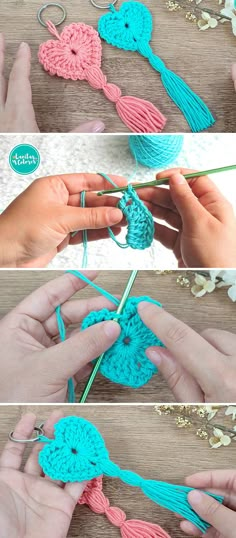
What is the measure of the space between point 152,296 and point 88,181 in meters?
0.27

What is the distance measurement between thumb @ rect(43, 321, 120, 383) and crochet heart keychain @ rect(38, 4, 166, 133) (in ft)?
1.55

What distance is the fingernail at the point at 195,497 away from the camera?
1.03 metres

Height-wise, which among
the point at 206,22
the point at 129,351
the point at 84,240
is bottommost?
the point at 129,351

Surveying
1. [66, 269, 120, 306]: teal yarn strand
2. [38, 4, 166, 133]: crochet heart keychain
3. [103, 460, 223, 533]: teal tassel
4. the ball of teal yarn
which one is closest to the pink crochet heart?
[38, 4, 166, 133]: crochet heart keychain

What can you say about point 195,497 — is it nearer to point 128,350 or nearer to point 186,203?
point 128,350

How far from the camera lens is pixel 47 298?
3.62 ft

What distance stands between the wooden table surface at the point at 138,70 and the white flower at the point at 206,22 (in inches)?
0.4

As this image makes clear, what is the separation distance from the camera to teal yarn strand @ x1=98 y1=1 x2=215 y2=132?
4.07 feet

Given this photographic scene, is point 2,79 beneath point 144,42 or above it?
beneath

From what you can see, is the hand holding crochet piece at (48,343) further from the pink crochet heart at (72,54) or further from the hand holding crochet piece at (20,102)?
the pink crochet heart at (72,54)

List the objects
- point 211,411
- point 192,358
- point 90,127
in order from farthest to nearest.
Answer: point 90,127
point 211,411
point 192,358

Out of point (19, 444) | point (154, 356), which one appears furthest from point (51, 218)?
point (19, 444)

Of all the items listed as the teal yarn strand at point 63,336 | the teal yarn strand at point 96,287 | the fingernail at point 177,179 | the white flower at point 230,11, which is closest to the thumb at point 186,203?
the fingernail at point 177,179

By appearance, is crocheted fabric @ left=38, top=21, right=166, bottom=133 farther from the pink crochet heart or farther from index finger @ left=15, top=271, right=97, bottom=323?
index finger @ left=15, top=271, right=97, bottom=323
